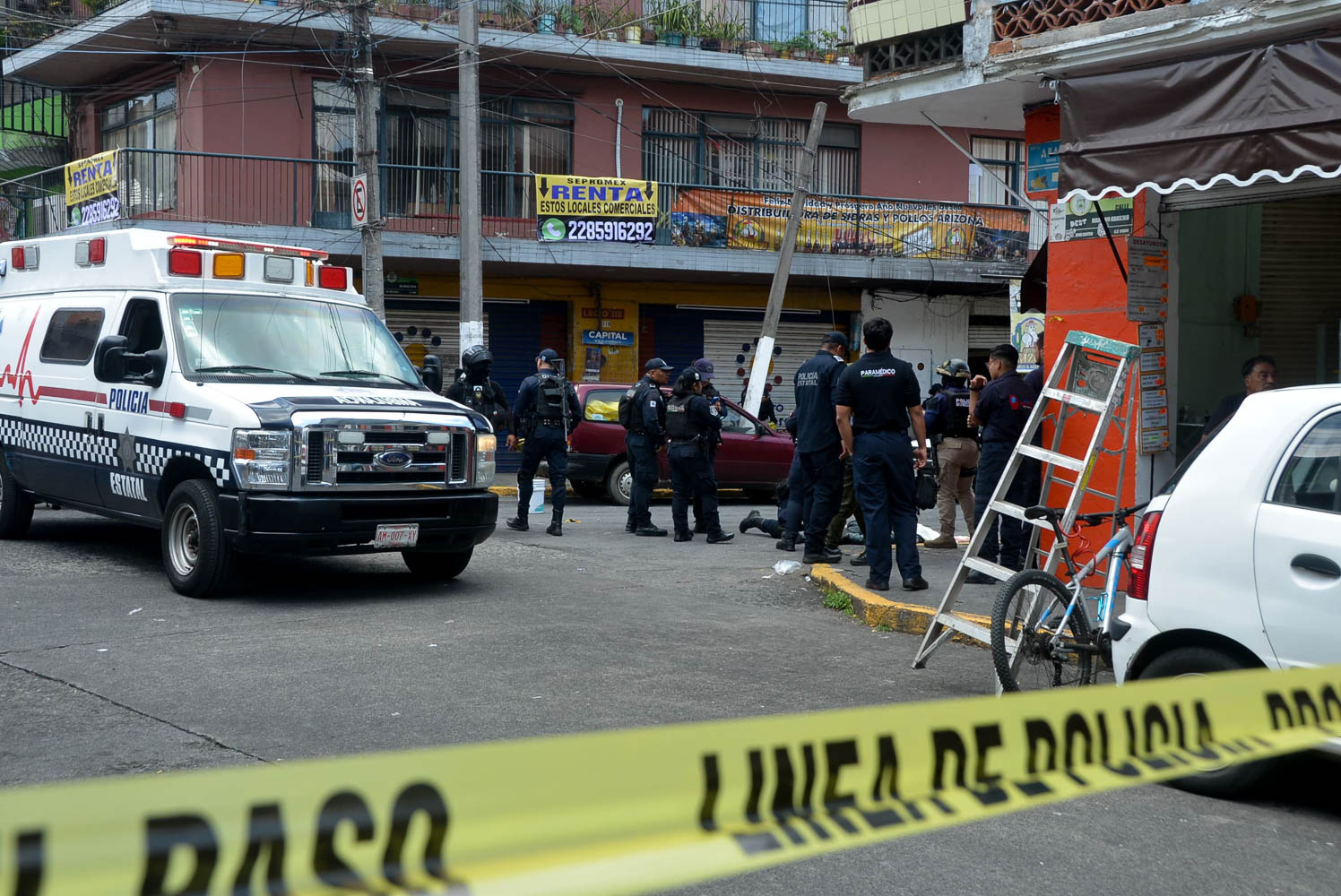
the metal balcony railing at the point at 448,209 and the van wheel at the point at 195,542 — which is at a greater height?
the metal balcony railing at the point at 448,209

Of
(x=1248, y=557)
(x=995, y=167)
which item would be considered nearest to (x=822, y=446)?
(x=1248, y=557)

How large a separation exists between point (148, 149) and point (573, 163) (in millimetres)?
7139

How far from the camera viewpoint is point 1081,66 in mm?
8758

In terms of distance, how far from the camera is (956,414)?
11906mm

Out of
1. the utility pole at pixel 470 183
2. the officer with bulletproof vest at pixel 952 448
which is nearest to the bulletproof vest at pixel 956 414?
the officer with bulletproof vest at pixel 952 448

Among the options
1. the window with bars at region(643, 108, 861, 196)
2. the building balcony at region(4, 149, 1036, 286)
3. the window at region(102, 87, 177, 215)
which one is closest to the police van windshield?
the building balcony at region(4, 149, 1036, 286)

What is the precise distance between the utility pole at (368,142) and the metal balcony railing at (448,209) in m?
3.46

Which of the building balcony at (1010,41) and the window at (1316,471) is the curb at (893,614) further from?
the building balcony at (1010,41)

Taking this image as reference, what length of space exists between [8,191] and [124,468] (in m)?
19.4

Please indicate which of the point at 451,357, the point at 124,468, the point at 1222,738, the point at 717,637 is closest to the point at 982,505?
the point at 717,637

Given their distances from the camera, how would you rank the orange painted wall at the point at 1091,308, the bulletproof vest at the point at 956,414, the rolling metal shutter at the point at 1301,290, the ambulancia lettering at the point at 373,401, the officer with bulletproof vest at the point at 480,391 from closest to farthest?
the ambulancia lettering at the point at 373,401 < the orange painted wall at the point at 1091,308 < the rolling metal shutter at the point at 1301,290 < the bulletproof vest at the point at 956,414 < the officer with bulletproof vest at the point at 480,391

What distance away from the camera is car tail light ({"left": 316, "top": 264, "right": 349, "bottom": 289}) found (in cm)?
987

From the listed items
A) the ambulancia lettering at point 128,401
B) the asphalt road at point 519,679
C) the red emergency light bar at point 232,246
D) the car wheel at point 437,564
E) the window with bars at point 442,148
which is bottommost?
the asphalt road at point 519,679

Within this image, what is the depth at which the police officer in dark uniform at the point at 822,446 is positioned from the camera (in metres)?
10.5
